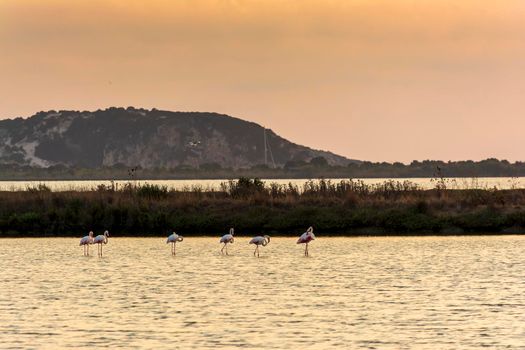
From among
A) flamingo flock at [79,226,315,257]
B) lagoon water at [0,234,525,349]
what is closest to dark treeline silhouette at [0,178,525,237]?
lagoon water at [0,234,525,349]

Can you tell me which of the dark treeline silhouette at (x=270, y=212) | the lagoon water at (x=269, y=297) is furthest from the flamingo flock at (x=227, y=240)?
the dark treeline silhouette at (x=270, y=212)

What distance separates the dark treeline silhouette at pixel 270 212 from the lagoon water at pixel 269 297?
5201mm

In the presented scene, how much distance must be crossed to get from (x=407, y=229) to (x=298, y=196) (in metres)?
5.97

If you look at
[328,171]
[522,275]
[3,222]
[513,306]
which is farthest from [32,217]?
[328,171]

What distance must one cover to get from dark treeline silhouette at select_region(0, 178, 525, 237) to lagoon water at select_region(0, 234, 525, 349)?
5.20 m

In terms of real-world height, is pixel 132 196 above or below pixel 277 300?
above

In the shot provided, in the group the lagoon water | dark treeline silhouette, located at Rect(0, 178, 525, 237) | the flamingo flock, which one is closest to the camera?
the lagoon water

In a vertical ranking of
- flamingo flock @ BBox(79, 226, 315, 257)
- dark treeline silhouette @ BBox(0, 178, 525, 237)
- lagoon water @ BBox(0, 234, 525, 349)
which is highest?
dark treeline silhouette @ BBox(0, 178, 525, 237)

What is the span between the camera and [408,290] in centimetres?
3097

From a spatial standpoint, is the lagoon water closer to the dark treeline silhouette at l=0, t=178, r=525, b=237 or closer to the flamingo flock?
the flamingo flock

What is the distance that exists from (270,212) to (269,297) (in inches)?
910

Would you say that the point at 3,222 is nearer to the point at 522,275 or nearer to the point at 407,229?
the point at 407,229

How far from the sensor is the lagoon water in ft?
76.2

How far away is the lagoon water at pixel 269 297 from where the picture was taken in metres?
23.2
